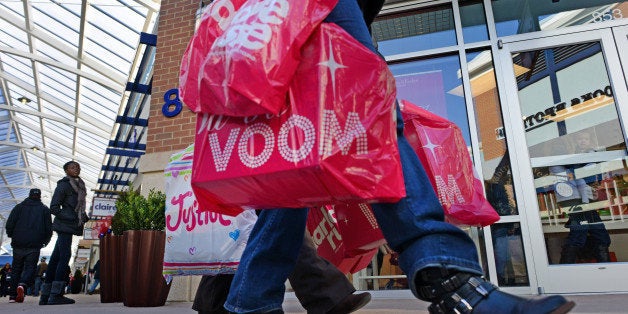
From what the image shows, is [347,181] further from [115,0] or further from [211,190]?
[115,0]

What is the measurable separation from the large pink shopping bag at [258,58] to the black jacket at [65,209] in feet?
15.7

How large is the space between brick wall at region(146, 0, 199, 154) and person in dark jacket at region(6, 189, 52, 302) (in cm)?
243

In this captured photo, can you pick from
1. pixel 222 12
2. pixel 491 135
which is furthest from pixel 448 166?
pixel 491 135

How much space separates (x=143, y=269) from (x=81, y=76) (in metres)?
14.6

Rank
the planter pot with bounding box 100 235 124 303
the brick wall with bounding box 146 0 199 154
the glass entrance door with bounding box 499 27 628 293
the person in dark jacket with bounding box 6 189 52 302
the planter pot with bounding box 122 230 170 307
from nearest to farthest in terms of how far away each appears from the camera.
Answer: the planter pot with bounding box 122 230 170 307 → the glass entrance door with bounding box 499 27 628 293 → the planter pot with bounding box 100 235 124 303 → the brick wall with bounding box 146 0 199 154 → the person in dark jacket with bounding box 6 189 52 302

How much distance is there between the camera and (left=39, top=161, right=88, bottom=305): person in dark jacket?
4707 millimetres

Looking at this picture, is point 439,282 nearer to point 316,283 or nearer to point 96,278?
point 316,283

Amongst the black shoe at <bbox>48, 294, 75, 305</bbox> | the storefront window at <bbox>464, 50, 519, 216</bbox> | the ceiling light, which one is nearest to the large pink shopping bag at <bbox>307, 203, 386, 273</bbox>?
the storefront window at <bbox>464, 50, 519, 216</bbox>

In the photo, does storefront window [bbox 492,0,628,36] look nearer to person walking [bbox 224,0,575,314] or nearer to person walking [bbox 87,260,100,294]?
person walking [bbox 224,0,575,314]

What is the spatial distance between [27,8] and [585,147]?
1577 cm

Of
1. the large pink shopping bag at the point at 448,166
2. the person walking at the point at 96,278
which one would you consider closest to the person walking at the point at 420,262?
the large pink shopping bag at the point at 448,166

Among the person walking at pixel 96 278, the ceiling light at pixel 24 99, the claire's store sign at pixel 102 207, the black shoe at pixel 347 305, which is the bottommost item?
the person walking at pixel 96 278

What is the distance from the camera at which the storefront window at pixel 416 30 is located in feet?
15.6

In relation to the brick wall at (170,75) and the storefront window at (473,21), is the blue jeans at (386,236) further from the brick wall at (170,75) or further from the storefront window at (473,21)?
the brick wall at (170,75)
